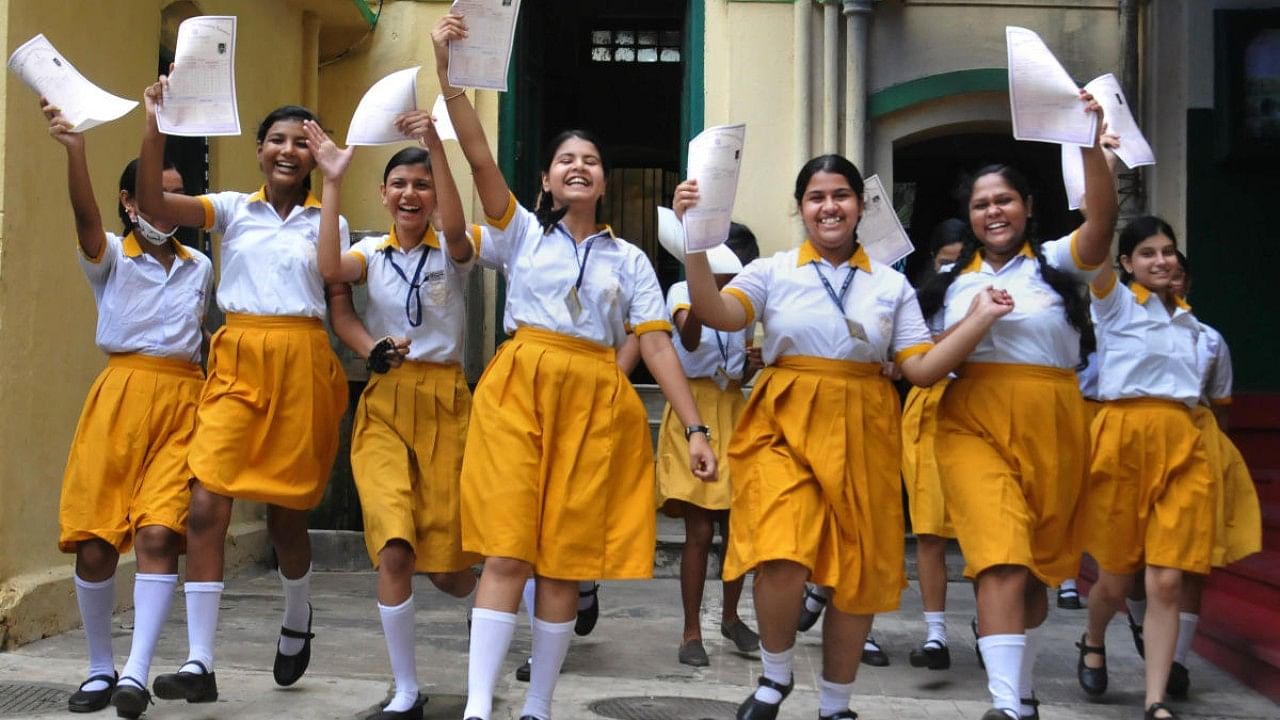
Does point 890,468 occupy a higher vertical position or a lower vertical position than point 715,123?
lower

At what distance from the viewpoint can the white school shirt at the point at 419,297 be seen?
5.17 m

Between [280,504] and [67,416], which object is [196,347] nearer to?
[280,504]

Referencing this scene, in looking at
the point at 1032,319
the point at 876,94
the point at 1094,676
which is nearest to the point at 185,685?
the point at 1032,319

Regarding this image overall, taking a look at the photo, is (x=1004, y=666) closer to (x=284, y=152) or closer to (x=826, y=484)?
(x=826, y=484)

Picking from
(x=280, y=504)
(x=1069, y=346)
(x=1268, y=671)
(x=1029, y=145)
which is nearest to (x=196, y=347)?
(x=280, y=504)

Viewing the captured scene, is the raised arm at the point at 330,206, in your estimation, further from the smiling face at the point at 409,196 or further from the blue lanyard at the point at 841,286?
the blue lanyard at the point at 841,286

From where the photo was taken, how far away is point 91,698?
490 centimetres

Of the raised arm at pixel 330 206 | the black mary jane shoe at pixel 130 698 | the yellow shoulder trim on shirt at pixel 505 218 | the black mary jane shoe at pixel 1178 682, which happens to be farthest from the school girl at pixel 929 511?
the black mary jane shoe at pixel 130 698

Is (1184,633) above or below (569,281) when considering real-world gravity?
below

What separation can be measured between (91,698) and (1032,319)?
3377 mm

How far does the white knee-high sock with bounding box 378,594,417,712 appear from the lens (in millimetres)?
4848

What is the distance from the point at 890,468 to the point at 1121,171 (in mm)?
6007

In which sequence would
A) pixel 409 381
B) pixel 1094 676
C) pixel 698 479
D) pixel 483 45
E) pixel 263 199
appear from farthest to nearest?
1. pixel 698 479
2. pixel 1094 676
3. pixel 263 199
4. pixel 409 381
5. pixel 483 45

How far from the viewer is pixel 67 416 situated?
6.84m
